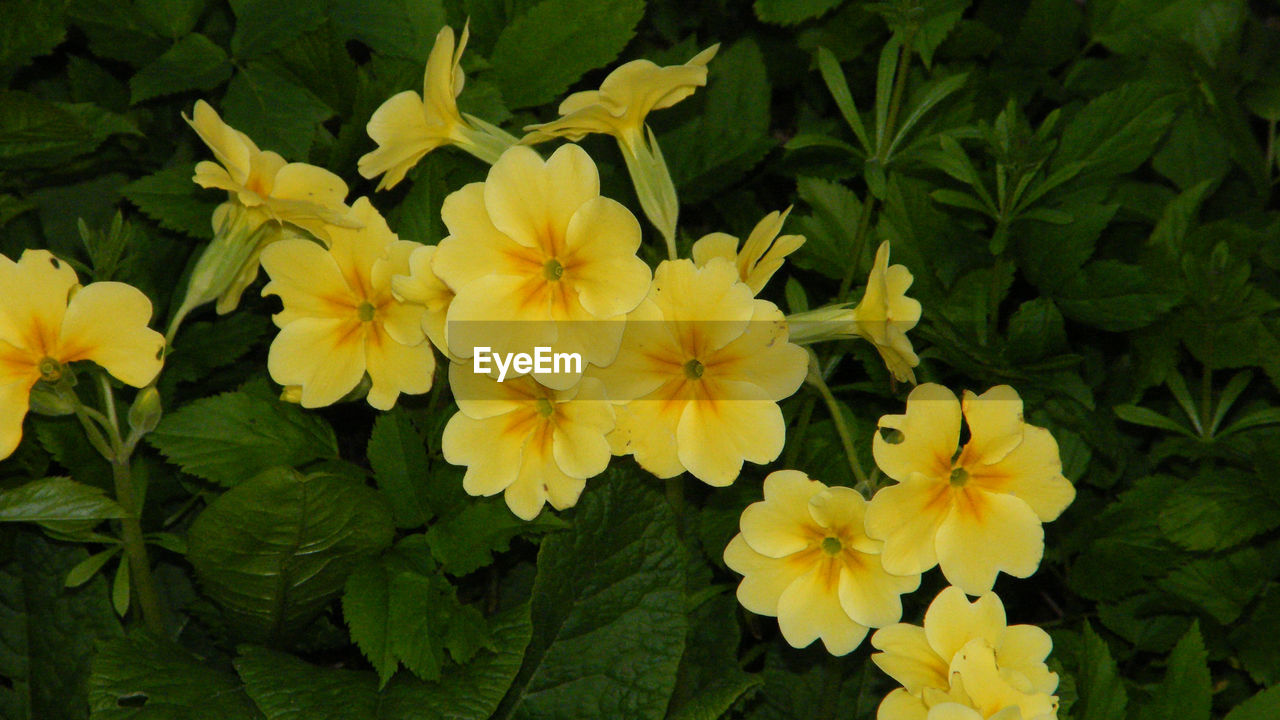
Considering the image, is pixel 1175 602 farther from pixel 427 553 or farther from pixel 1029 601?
pixel 427 553

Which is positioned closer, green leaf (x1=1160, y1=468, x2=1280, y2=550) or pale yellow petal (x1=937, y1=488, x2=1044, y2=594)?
pale yellow petal (x1=937, y1=488, x2=1044, y2=594)

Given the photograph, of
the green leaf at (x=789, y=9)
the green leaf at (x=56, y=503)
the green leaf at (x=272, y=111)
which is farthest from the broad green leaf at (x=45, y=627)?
the green leaf at (x=789, y=9)

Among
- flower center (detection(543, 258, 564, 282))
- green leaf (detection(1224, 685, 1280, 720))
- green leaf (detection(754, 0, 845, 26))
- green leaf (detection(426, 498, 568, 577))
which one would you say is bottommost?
green leaf (detection(1224, 685, 1280, 720))

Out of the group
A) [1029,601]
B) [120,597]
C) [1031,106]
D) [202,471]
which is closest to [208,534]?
[202,471]

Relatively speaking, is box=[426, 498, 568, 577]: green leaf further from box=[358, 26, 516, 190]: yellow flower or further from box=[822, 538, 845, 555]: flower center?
box=[358, 26, 516, 190]: yellow flower

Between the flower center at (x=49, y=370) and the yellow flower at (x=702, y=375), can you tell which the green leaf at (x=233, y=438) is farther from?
the yellow flower at (x=702, y=375)

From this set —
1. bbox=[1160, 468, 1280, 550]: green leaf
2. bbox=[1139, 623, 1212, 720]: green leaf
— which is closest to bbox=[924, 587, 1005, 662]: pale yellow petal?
bbox=[1139, 623, 1212, 720]: green leaf
